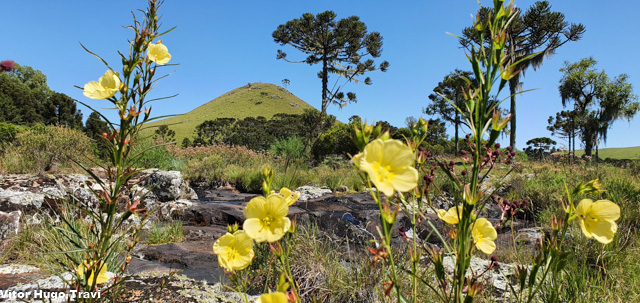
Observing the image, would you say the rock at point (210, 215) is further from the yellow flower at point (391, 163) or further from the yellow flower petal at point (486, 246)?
the yellow flower at point (391, 163)

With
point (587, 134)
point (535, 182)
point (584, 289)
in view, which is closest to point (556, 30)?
point (587, 134)

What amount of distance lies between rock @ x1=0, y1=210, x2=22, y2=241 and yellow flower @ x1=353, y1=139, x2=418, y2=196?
169 inches

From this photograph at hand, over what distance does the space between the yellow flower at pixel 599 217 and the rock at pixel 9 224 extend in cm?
460

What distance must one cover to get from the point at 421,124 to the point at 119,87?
851mm

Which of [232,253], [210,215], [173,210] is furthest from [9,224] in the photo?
[232,253]

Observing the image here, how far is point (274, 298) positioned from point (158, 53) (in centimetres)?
82

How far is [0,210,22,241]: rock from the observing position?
11.0 feet

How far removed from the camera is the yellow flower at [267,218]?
669 millimetres

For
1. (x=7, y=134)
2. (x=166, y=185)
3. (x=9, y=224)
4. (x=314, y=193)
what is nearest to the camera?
(x=9, y=224)

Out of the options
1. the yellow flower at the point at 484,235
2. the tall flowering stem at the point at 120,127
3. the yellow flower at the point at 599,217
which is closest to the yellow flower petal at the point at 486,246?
the yellow flower at the point at 484,235

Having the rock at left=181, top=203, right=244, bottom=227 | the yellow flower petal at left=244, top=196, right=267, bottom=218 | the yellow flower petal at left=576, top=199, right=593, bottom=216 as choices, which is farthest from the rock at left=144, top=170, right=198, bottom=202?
the yellow flower petal at left=576, top=199, right=593, bottom=216

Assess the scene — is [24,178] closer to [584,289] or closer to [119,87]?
[119,87]

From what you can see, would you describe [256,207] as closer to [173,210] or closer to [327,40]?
[173,210]

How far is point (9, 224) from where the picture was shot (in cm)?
343
